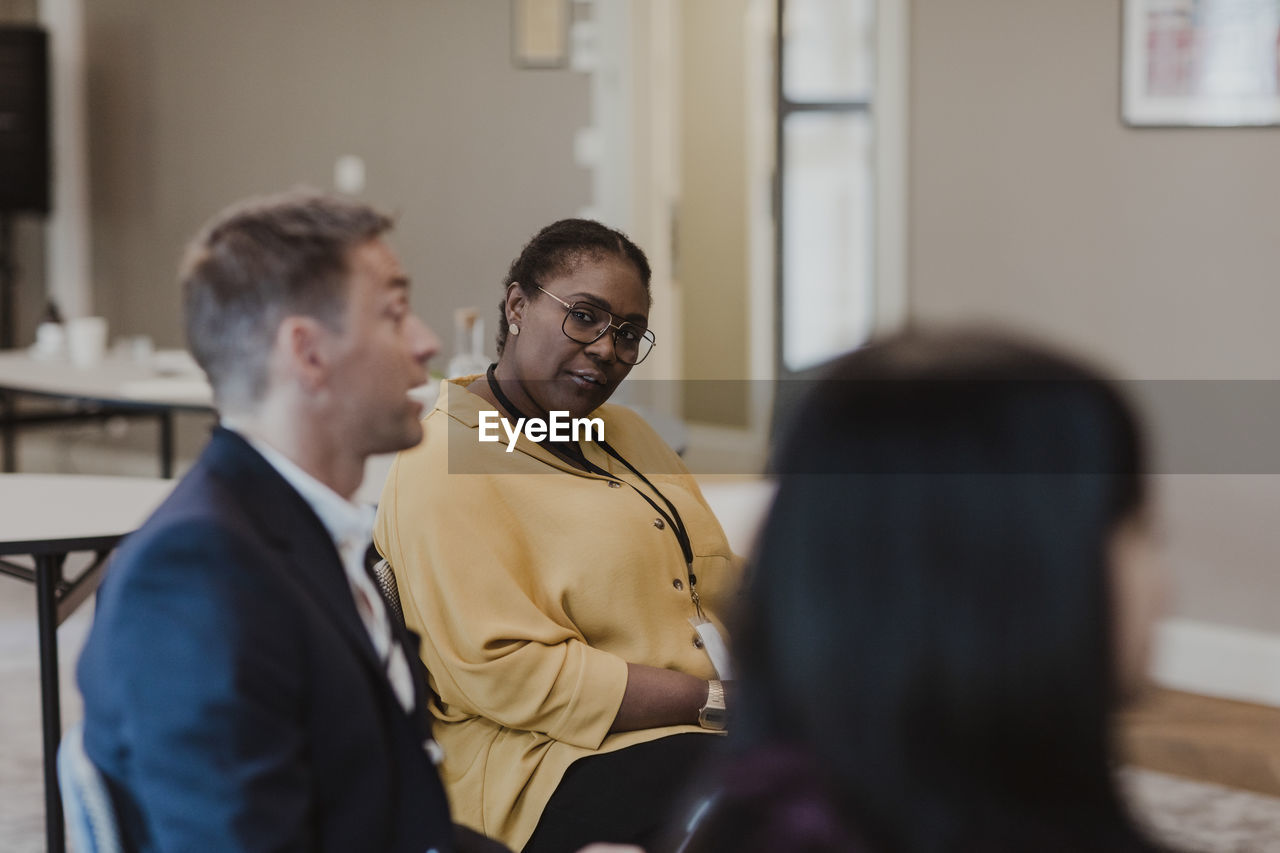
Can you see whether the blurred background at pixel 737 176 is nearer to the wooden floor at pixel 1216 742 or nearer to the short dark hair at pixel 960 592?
the wooden floor at pixel 1216 742

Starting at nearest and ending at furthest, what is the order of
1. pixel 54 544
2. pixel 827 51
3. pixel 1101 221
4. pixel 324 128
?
pixel 54 544, pixel 1101 221, pixel 827 51, pixel 324 128

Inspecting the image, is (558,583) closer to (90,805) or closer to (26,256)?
(90,805)

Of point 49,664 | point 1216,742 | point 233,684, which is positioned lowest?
point 1216,742

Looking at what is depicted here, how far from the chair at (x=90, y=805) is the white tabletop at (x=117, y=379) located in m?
2.46

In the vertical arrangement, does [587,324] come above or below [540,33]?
below

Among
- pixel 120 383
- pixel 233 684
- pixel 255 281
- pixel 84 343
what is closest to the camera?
pixel 233 684

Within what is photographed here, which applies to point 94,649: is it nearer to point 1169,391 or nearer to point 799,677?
point 799,677

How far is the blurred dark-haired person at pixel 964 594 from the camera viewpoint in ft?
2.33

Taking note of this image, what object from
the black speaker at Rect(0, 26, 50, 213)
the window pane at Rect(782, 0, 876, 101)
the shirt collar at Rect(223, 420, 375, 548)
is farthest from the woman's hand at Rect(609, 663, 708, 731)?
the black speaker at Rect(0, 26, 50, 213)

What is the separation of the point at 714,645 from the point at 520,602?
11.5 inches

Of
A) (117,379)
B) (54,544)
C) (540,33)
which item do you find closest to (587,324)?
(54,544)

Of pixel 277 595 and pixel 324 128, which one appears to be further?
pixel 324 128

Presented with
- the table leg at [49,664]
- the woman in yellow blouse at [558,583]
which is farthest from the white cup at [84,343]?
the woman in yellow blouse at [558,583]

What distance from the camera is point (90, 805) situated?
1039 mm
